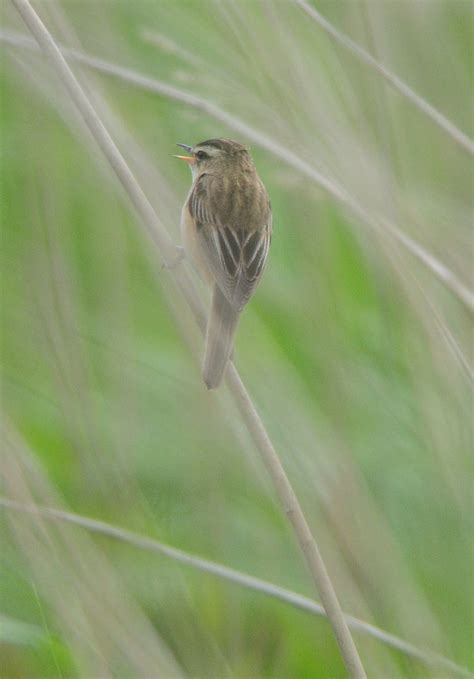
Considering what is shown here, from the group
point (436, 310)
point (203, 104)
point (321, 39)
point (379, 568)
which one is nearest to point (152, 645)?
point (379, 568)

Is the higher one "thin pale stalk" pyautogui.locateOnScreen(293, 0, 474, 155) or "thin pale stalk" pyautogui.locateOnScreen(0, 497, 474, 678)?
"thin pale stalk" pyautogui.locateOnScreen(293, 0, 474, 155)

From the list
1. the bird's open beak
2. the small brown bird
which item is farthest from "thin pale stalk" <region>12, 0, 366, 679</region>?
the bird's open beak

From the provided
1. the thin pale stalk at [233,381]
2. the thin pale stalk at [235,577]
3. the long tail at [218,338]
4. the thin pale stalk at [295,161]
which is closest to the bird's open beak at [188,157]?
the thin pale stalk at [295,161]

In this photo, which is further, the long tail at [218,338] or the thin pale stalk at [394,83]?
the thin pale stalk at [394,83]

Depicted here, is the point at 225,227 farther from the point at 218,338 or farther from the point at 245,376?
the point at 218,338

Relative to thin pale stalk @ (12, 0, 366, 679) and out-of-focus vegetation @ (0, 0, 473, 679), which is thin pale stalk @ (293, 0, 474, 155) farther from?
thin pale stalk @ (12, 0, 366, 679)

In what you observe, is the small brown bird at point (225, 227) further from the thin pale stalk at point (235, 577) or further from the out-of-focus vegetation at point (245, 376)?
the thin pale stalk at point (235, 577)
